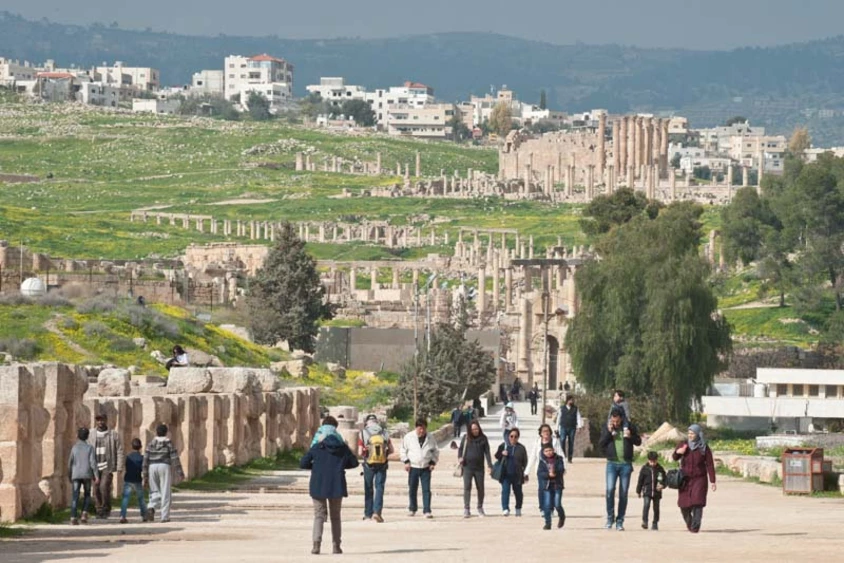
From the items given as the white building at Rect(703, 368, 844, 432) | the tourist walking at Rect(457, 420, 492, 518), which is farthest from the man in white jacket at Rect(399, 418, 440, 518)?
the white building at Rect(703, 368, 844, 432)

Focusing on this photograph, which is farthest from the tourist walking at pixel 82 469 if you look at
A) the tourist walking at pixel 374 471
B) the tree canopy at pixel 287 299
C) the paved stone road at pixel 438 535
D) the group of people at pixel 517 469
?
the tree canopy at pixel 287 299

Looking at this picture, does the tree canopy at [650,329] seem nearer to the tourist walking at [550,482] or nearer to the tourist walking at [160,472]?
the tourist walking at [550,482]

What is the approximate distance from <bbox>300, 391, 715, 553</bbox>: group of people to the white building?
35.1 meters

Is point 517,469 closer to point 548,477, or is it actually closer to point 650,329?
point 548,477

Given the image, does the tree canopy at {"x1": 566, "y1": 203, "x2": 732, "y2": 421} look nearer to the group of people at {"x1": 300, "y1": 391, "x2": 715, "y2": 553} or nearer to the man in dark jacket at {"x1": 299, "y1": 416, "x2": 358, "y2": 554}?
the group of people at {"x1": 300, "y1": 391, "x2": 715, "y2": 553}

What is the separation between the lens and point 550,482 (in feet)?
74.5

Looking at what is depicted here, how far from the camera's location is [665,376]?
184 ft

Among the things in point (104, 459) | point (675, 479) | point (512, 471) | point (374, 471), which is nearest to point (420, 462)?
point (374, 471)

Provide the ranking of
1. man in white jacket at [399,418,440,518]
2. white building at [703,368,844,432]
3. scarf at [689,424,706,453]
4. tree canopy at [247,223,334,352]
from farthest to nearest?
tree canopy at [247,223,334,352] < white building at [703,368,844,432] < man in white jacket at [399,418,440,518] < scarf at [689,424,706,453]

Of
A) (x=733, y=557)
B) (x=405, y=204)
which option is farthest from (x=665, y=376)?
(x=405, y=204)

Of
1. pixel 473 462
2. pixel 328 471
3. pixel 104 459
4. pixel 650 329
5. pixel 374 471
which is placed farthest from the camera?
pixel 650 329

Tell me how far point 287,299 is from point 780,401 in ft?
56.6

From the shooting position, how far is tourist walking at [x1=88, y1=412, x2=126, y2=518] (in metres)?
22.3

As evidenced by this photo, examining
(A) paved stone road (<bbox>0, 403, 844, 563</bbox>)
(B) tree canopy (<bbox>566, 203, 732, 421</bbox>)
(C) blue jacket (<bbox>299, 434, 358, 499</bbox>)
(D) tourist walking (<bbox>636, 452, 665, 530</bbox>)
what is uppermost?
(B) tree canopy (<bbox>566, 203, 732, 421</bbox>)
